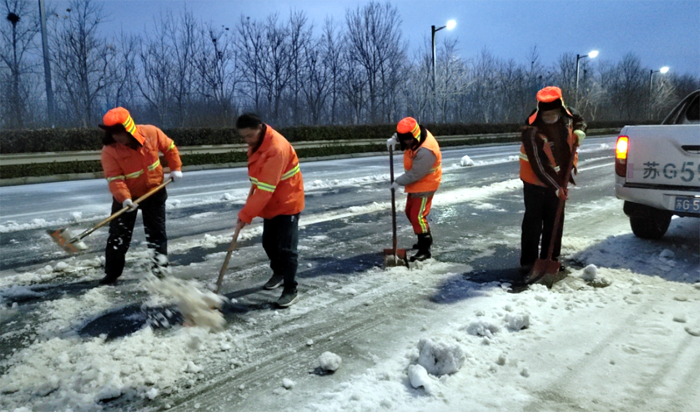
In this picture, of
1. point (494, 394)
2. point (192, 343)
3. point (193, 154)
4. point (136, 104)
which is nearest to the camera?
point (494, 394)

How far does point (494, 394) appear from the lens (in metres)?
2.75

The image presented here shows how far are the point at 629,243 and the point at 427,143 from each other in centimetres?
280

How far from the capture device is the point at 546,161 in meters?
4.66

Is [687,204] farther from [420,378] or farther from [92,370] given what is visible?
[92,370]

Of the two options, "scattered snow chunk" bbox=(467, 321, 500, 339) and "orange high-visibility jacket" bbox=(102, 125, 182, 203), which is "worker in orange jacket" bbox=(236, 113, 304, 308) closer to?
"orange high-visibility jacket" bbox=(102, 125, 182, 203)

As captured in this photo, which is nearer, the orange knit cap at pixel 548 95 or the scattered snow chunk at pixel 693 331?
the scattered snow chunk at pixel 693 331

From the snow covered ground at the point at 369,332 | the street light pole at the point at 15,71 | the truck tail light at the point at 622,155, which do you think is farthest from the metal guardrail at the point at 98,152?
the truck tail light at the point at 622,155

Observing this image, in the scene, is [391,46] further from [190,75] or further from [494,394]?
[494,394]

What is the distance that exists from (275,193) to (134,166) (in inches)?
62.6

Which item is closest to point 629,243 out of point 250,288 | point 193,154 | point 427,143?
point 427,143

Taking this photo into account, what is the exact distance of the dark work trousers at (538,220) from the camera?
481 centimetres

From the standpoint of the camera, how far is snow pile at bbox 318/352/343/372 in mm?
3066

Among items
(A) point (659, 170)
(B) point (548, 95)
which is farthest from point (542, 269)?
(A) point (659, 170)

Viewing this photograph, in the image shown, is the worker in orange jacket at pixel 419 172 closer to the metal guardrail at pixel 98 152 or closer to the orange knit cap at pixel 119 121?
the orange knit cap at pixel 119 121
